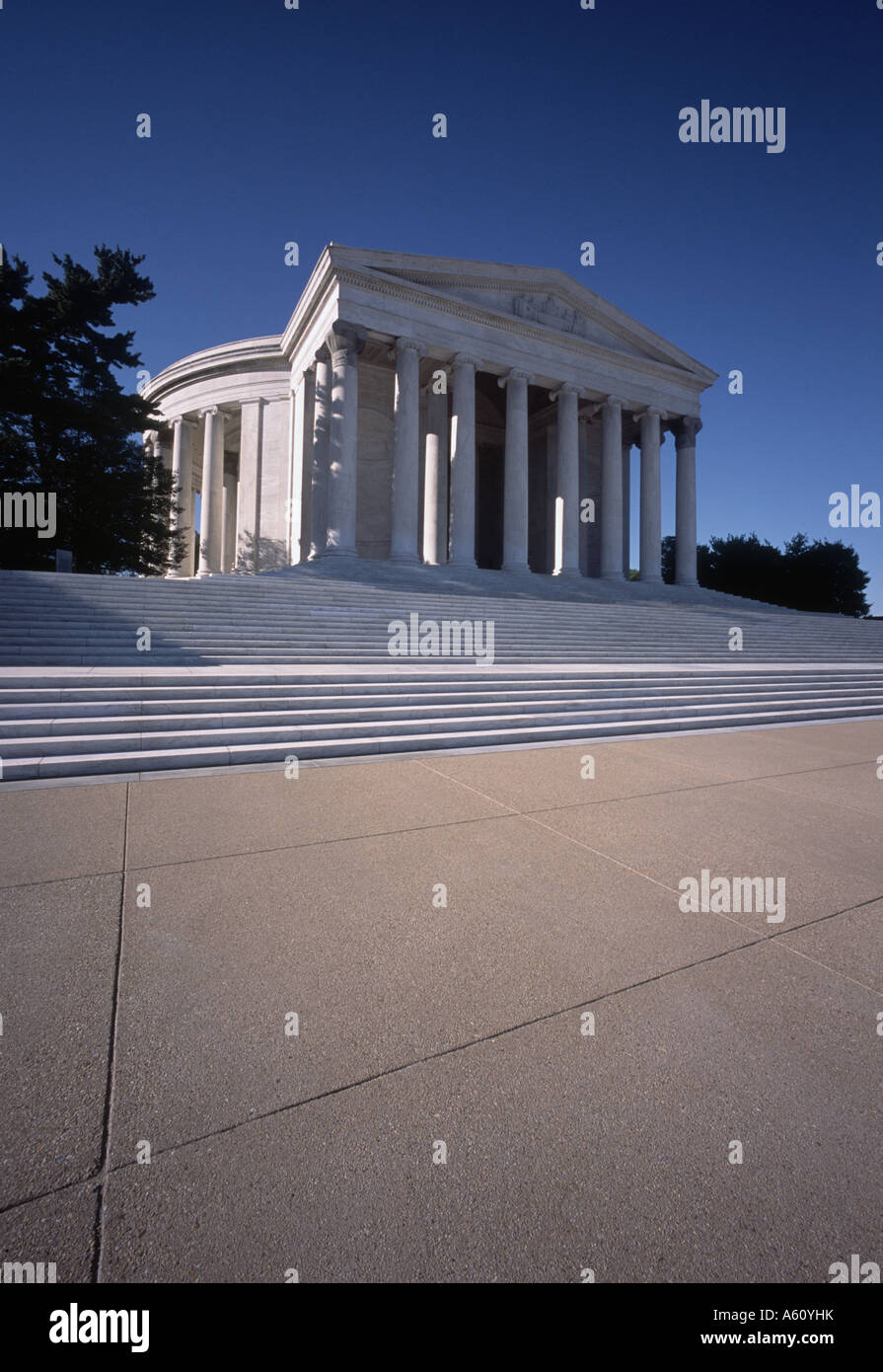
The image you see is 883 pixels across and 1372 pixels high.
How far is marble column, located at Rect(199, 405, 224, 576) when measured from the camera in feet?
124

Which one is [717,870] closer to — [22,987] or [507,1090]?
[507,1090]

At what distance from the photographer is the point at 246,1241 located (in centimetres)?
181

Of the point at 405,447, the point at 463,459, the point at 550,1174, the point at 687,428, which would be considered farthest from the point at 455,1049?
the point at 687,428

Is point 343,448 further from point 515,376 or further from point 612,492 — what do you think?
point 612,492

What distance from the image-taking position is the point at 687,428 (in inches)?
1465

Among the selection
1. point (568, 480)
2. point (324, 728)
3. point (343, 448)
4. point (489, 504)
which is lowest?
point (324, 728)

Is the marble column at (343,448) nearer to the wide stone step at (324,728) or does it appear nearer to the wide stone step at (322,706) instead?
the wide stone step at (322,706)

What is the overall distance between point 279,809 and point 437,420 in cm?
3036

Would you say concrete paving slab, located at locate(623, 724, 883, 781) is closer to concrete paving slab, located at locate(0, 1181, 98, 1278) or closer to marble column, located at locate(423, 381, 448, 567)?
concrete paving slab, located at locate(0, 1181, 98, 1278)

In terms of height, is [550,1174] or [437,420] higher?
[437,420]

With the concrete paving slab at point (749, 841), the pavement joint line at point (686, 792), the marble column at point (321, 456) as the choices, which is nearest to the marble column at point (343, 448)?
the marble column at point (321, 456)

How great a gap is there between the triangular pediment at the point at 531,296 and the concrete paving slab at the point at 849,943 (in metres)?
30.8

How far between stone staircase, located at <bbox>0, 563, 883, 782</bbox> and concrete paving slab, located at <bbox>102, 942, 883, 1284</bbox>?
20.5 feet
